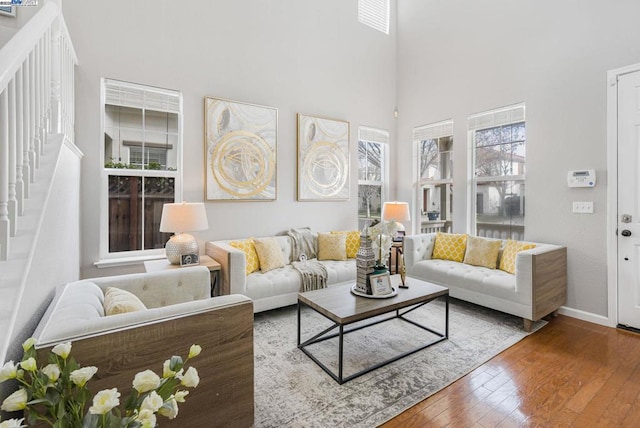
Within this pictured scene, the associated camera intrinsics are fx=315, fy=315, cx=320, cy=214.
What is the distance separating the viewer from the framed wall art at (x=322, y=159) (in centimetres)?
438

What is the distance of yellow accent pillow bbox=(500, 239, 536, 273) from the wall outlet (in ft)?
1.78

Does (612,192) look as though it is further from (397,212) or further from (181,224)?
(181,224)

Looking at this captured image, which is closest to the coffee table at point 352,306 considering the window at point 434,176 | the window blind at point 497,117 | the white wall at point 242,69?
the white wall at point 242,69

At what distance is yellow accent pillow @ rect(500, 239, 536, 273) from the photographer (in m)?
3.43

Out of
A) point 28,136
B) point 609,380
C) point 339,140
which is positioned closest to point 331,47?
point 339,140

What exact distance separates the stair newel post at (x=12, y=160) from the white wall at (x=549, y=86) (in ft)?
14.3

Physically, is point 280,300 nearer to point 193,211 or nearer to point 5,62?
point 193,211

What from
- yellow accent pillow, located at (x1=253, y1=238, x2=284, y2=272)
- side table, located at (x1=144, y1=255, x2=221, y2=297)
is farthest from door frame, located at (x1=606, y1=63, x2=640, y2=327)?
A: side table, located at (x1=144, y1=255, x2=221, y2=297)

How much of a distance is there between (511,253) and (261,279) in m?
2.75

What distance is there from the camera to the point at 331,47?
4.63m

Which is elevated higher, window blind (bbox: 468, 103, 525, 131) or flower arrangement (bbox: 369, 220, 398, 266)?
window blind (bbox: 468, 103, 525, 131)

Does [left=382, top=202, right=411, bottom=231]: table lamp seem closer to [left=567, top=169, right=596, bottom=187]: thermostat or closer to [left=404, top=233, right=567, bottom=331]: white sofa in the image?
[left=404, top=233, right=567, bottom=331]: white sofa

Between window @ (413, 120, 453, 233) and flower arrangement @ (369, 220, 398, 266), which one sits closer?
flower arrangement @ (369, 220, 398, 266)

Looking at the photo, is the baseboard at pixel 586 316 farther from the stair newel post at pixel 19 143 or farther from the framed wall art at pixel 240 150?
the stair newel post at pixel 19 143
